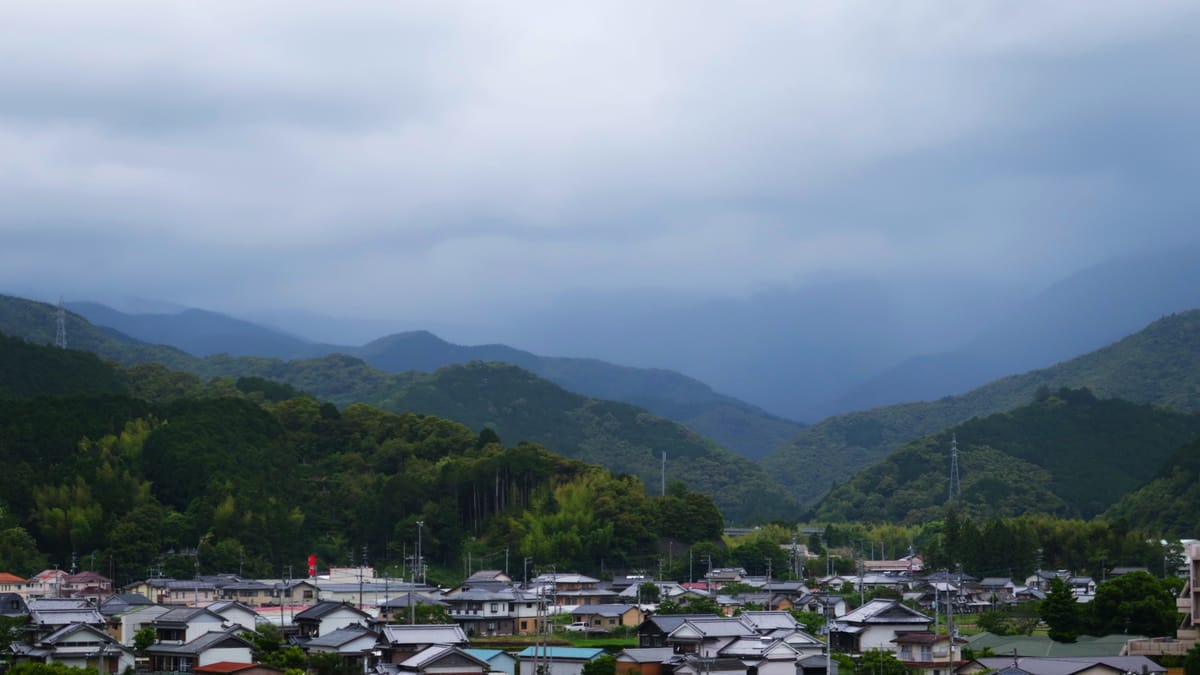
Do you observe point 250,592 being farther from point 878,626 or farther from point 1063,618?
point 1063,618

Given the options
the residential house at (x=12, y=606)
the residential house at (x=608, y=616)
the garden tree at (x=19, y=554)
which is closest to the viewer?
the residential house at (x=12, y=606)

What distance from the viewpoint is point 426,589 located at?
42.2m

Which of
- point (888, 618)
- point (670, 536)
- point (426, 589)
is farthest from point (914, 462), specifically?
point (888, 618)

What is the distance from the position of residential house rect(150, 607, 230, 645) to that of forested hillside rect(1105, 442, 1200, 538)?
1416 inches

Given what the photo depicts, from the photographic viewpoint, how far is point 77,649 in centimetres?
2775

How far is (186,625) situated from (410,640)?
4.83 m

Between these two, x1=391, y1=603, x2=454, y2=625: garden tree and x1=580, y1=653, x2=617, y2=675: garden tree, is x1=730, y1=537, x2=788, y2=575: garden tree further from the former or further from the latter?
x1=580, y1=653, x2=617, y2=675: garden tree

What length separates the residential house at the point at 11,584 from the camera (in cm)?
3947

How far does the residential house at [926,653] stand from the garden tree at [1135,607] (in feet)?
11.7

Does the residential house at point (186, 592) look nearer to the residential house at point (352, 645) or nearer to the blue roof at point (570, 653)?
the residential house at point (352, 645)

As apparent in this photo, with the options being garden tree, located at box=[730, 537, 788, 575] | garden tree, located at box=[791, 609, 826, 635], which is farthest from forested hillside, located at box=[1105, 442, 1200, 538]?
garden tree, located at box=[791, 609, 826, 635]

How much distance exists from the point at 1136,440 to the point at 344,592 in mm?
51900

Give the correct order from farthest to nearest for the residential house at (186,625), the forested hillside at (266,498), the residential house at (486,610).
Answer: the forested hillside at (266,498)
the residential house at (486,610)
the residential house at (186,625)

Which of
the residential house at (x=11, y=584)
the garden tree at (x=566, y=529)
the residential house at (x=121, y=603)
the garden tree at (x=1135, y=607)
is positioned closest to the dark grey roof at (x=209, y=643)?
the residential house at (x=121, y=603)
